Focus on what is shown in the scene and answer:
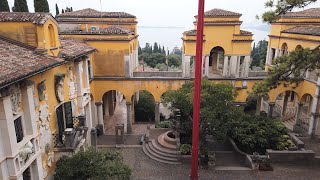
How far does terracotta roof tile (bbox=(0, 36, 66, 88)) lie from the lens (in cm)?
908

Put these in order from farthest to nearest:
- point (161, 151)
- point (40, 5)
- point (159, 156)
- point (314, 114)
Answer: point (40, 5), point (314, 114), point (161, 151), point (159, 156)

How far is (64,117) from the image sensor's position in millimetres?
15758

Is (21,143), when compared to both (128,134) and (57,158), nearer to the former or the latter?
(57,158)

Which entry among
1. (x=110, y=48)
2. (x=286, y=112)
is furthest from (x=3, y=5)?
(x=286, y=112)

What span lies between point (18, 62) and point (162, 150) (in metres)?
13.2

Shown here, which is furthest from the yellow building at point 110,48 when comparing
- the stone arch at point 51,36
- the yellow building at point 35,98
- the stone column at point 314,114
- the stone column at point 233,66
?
the stone column at point 314,114

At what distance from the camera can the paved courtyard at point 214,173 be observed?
1773 cm

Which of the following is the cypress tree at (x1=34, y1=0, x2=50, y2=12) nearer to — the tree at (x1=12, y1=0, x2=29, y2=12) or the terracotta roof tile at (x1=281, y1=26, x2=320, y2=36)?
the tree at (x1=12, y1=0, x2=29, y2=12)

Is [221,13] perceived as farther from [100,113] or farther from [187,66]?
[100,113]

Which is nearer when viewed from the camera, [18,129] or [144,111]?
[18,129]

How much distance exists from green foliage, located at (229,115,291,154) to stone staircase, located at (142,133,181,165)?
483 cm

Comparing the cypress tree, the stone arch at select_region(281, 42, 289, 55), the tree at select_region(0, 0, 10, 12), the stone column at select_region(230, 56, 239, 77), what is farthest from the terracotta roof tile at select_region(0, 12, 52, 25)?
the stone arch at select_region(281, 42, 289, 55)

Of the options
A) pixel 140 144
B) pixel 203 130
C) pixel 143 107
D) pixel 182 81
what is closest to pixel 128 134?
pixel 140 144

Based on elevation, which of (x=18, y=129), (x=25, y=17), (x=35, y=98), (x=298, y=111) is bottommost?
(x=298, y=111)
